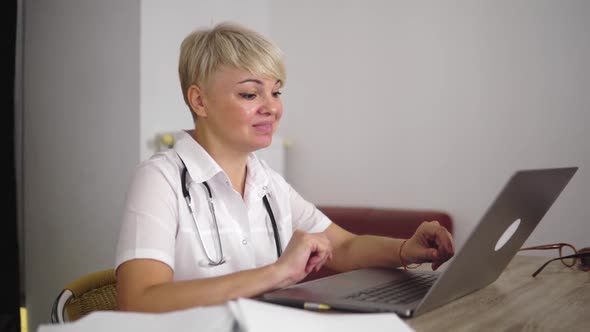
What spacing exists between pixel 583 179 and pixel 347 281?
1607 mm

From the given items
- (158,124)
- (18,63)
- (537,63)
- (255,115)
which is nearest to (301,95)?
(158,124)

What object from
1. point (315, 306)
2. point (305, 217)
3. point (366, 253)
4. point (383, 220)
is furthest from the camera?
point (383, 220)

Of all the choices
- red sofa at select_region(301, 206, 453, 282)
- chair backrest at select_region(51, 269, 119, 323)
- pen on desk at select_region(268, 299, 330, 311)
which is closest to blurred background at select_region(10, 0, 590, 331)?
red sofa at select_region(301, 206, 453, 282)

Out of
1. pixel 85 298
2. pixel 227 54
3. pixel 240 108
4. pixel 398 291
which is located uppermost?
pixel 227 54

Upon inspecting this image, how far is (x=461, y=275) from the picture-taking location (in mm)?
905

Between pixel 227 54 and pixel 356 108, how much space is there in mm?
1549

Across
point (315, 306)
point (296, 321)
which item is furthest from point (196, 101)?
point (296, 321)

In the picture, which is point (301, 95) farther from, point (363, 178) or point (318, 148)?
point (363, 178)

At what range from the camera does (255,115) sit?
135 cm

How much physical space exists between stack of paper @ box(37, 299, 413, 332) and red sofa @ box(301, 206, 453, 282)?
5.78 feet

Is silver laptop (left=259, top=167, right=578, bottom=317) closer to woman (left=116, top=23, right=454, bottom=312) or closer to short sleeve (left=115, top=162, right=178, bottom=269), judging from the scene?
woman (left=116, top=23, right=454, bottom=312)

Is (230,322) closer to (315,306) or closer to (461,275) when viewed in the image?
(315,306)

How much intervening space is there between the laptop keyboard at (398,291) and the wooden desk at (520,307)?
0.05 metres

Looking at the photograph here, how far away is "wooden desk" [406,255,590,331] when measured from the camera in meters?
0.80
